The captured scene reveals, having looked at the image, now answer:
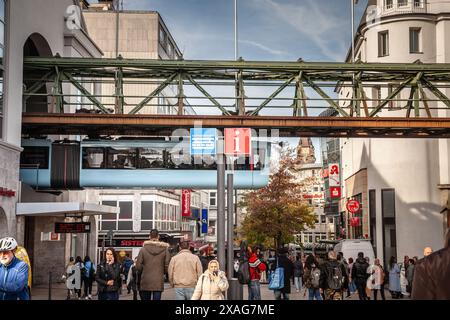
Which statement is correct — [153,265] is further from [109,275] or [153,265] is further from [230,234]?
[230,234]

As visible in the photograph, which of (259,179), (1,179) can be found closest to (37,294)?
(1,179)

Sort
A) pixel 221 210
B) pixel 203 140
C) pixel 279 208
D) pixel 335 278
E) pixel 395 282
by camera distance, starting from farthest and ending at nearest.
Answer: pixel 279 208
pixel 395 282
pixel 203 140
pixel 335 278
pixel 221 210

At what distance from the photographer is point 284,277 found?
1869 cm

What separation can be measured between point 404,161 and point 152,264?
29.4 m

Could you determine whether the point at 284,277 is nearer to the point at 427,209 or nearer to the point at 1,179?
the point at 1,179

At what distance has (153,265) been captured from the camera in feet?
42.8

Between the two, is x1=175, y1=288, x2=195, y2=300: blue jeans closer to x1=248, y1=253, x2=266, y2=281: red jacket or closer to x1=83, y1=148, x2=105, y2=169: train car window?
x1=248, y1=253, x2=266, y2=281: red jacket

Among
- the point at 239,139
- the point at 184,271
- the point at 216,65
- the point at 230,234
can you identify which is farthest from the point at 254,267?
the point at 216,65

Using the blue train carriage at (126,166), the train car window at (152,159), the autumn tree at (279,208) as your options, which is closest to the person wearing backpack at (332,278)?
the blue train carriage at (126,166)

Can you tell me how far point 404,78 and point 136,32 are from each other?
42.2 m

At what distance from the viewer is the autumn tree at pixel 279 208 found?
5194 cm

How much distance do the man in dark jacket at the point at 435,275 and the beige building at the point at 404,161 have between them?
36.1 meters

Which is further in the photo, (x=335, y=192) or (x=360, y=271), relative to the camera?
(x=335, y=192)

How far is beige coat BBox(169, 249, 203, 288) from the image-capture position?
12.7 m
